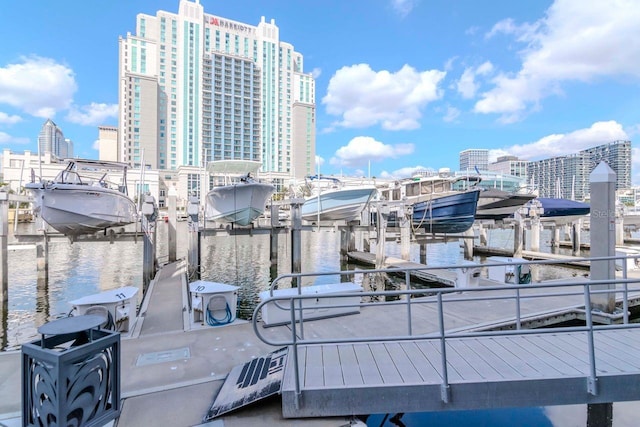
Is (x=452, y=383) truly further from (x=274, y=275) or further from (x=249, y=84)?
(x=249, y=84)

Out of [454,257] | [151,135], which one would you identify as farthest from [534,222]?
[151,135]

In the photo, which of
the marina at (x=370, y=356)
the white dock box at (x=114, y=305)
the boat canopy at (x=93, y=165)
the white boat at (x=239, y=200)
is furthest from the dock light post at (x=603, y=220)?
the boat canopy at (x=93, y=165)

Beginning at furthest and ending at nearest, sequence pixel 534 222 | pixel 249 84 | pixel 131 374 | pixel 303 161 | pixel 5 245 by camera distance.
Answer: pixel 303 161, pixel 249 84, pixel 534 222, pixel 5 245, pixel 131 374

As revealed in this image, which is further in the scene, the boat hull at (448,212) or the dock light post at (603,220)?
the boat hull at (448,212)

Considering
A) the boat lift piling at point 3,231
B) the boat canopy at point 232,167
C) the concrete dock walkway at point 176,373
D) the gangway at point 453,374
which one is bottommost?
the concrete dock walkway at point 176,373

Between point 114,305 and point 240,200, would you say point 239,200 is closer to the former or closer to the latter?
point 240,200

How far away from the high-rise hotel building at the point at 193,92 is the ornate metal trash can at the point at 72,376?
3056 inches

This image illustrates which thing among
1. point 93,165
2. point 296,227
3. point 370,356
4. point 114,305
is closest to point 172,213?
point 93,165

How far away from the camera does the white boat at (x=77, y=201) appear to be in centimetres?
1052

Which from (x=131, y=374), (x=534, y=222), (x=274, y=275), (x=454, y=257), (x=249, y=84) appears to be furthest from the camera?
(x=249, y=84)

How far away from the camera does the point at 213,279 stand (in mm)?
14492

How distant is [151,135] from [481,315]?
299 ft

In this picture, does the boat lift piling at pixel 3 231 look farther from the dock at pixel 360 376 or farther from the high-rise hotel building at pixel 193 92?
the high-rise hotel building at pixel 193 92

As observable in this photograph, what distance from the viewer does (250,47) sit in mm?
94500
